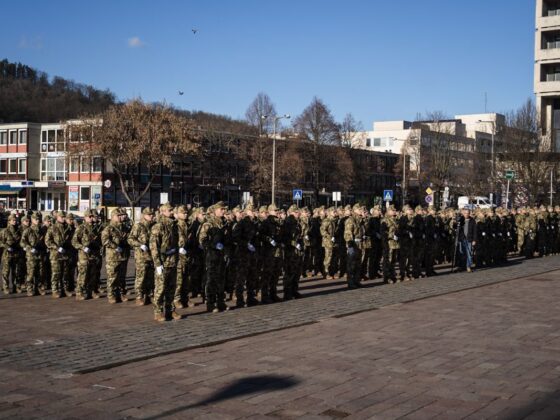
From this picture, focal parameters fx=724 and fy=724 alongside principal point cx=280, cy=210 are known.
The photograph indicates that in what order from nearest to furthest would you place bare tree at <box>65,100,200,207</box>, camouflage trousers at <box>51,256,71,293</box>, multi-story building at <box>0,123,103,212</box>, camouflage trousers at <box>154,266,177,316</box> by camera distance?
camouflage trousers at <box>154,266,177,316</box>
camouflage trousers at <box>51,256,71,293</box>
bare tree at <box>65,100,200,207</box>
multi-story building at <box>0,123,103,212</box>

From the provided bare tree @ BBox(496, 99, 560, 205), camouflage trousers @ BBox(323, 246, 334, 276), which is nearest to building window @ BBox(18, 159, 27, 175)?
bare tree @ BBox(496, 99, 560, 205)

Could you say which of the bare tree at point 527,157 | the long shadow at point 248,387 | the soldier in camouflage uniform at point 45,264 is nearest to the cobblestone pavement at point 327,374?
the long shadow at point 248,387

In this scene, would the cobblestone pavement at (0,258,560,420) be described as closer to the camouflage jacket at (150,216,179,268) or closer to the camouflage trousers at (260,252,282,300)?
→ the camouflage jacket at (150,216,179,268)

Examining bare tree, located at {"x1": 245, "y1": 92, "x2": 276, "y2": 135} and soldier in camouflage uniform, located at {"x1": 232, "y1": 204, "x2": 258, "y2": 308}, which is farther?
bare tree, located at {"x1": 245, "y1": 92, "x2": 276, "y2": 135}

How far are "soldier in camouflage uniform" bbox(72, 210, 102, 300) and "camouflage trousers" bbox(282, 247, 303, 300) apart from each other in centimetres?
393

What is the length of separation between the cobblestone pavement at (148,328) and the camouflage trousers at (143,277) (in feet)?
1.11

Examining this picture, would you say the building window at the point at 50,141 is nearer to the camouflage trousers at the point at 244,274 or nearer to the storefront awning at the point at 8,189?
the storefront awning at the point at 8,189

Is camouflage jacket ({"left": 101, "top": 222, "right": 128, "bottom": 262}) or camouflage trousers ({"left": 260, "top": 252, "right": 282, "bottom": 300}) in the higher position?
camouflage jacket ({"left": 101, "top": 222, "right": 128, "bottom": 262})

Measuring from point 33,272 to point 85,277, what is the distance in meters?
1.65

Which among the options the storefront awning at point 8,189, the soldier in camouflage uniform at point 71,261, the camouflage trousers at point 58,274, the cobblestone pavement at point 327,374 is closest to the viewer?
the cobblestone pavement at point 327,374

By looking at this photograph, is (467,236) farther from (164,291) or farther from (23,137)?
(23,137)

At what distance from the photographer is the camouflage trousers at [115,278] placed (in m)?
14.4

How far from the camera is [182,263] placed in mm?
13656

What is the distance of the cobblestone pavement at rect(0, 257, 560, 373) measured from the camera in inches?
358
